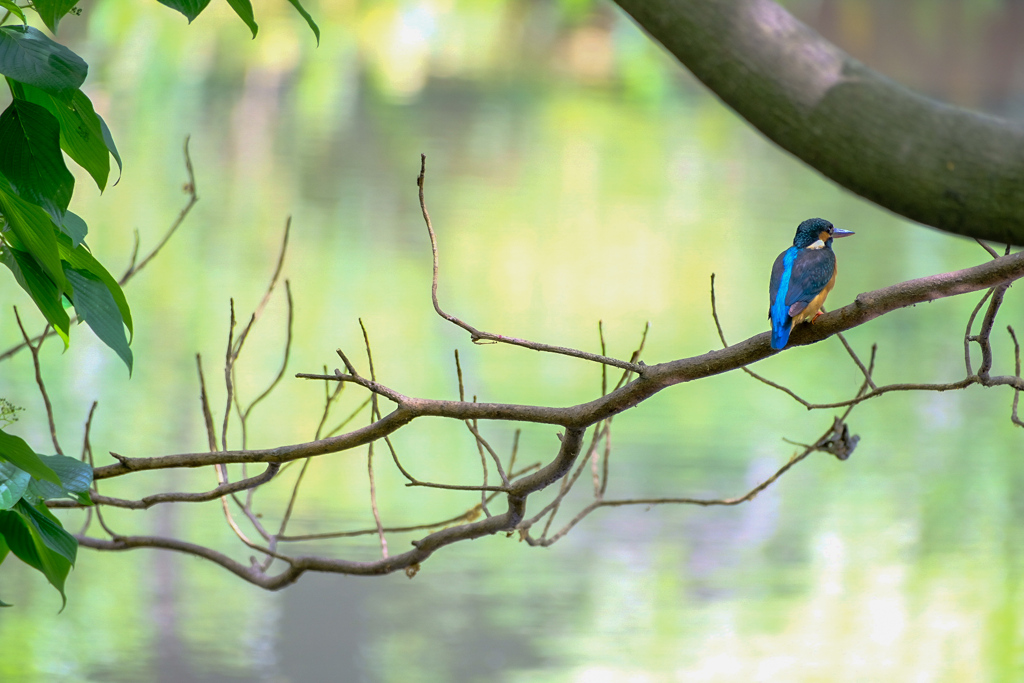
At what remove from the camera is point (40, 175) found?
0.41 metres

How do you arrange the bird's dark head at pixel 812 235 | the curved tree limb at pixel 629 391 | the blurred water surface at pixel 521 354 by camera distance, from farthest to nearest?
1. the blurred water surface at pixel 521 354
2. the bird's dark head at pixel 812 235
3. the curved tree limb at pixel 629 391

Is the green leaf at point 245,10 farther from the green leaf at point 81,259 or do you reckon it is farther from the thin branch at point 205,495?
the thin branch at point 205,495

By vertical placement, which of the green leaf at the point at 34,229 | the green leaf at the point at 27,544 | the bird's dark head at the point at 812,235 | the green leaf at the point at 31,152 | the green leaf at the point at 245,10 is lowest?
the green leaf at the point at 27,544

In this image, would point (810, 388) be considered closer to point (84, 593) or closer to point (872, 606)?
point (872, 606)

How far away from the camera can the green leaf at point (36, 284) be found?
0.41 meters

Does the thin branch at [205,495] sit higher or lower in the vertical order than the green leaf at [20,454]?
lower

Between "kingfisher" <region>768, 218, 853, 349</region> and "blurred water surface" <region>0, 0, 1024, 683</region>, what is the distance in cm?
100

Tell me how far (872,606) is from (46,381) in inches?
63.4

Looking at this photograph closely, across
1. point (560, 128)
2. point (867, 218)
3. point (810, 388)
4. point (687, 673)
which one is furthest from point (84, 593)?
point (867, 218)

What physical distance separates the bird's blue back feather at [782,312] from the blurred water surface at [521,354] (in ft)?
3.35

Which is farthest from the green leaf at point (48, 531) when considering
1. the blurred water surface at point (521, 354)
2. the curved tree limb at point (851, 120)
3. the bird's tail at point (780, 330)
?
the blurred water surface at point (521, 354)

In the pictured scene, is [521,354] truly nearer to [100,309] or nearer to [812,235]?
[812,235]

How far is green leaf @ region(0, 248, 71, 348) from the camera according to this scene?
0.41m

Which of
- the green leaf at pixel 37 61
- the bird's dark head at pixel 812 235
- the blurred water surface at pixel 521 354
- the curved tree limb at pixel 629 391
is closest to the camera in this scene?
the green leaf at pixel 37 61
